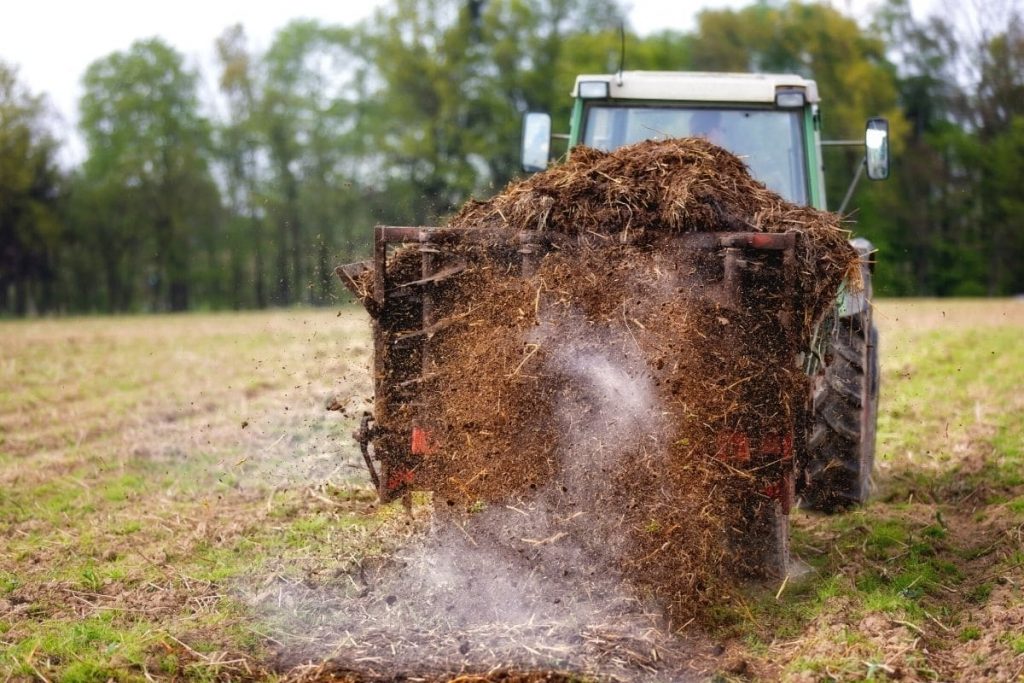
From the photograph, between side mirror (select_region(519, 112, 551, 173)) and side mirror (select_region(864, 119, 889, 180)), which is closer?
side mirror (select_region(864, 119, 889, 180))

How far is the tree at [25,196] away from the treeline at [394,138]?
78 mm

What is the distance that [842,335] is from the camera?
619 centimetres

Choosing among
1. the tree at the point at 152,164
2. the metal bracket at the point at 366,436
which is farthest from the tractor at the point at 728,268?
the tree at the point at 152,164

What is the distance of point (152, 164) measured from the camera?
46562 millimetres

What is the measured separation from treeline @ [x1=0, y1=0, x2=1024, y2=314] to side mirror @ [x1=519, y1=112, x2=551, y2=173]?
2504 cm

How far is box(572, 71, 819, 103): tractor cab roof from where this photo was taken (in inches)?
273

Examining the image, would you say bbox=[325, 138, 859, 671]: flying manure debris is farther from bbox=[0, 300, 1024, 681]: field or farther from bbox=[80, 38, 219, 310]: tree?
bbox=[80, 38, 219, 310]: tree

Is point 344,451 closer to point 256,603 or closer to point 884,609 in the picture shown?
point 256,603

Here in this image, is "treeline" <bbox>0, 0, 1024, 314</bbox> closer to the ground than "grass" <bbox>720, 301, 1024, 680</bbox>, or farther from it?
farther from it

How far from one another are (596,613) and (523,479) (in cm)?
66

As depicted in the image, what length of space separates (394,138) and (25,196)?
14716mm

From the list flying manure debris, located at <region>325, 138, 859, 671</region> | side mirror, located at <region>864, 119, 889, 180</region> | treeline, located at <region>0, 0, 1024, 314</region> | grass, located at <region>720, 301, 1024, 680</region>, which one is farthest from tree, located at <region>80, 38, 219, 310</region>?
flying manure debris, located at <region>325, 138, 859, 671</region>

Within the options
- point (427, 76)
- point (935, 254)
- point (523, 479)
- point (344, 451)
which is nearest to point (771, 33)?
point (935, 254)

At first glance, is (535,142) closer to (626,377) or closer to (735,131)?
(735,131)
